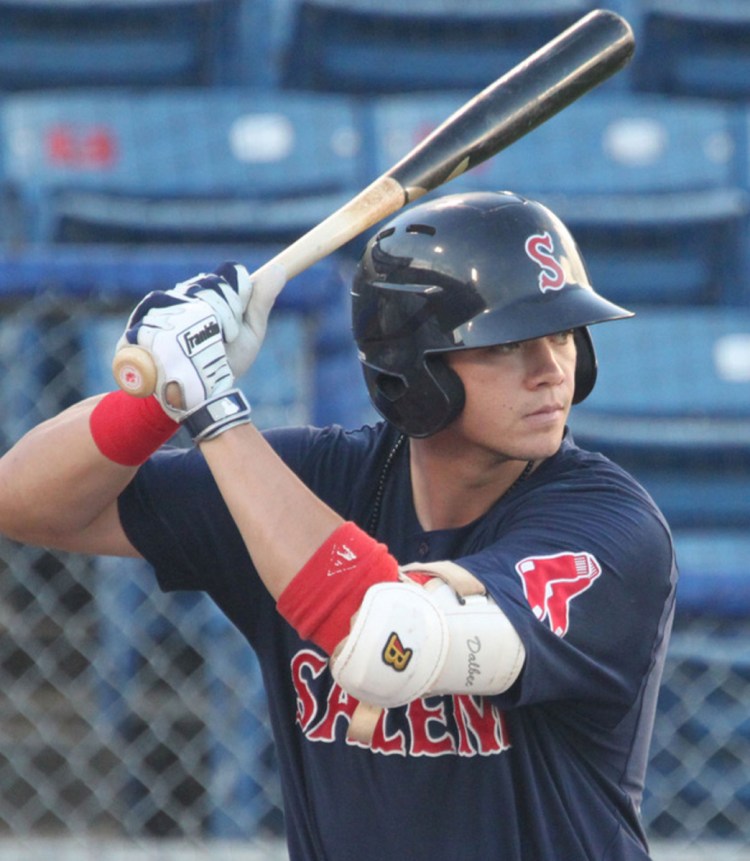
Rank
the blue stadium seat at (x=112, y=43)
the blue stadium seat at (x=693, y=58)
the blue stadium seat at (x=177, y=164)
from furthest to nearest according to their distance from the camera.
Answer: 1. the blue stadium seat at (x=693, y=58)
2. the blue stadium seat at (x=112, y=43)
3. the blue stadium seat at (x=177, y=164)

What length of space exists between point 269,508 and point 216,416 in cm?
12

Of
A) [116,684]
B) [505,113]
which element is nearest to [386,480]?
[505,113]

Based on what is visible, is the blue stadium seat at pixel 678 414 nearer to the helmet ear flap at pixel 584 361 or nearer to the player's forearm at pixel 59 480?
the helmet ear flap at pixel 584 361

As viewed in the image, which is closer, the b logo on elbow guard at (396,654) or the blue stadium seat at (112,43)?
the b logo on elbow guard at (396,654)

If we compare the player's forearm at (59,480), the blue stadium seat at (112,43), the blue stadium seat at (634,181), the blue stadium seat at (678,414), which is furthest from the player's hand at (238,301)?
the blue stadium seat at (112,43)

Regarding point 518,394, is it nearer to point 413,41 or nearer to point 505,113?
point 505,113

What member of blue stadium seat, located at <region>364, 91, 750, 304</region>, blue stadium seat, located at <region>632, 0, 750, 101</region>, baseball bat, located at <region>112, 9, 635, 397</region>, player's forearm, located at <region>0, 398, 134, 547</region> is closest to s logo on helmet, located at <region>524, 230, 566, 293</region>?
baseball bat, located at <region>112, 9, 635, 397</region>

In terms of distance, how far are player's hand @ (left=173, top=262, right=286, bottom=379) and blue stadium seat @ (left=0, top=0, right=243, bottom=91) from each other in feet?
9.67

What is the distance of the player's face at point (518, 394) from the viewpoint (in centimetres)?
160

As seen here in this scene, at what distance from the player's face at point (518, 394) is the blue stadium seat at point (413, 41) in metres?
3.11

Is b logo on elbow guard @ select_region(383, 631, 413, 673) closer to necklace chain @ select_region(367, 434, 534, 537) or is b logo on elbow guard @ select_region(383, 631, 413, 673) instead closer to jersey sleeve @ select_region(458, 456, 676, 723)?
jersey sleeve @ select_region(458, 456, 676, 723)

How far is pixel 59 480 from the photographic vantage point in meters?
1.77

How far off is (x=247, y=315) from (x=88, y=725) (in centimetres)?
159

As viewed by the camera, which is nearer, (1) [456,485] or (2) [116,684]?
(1) [456,485]
